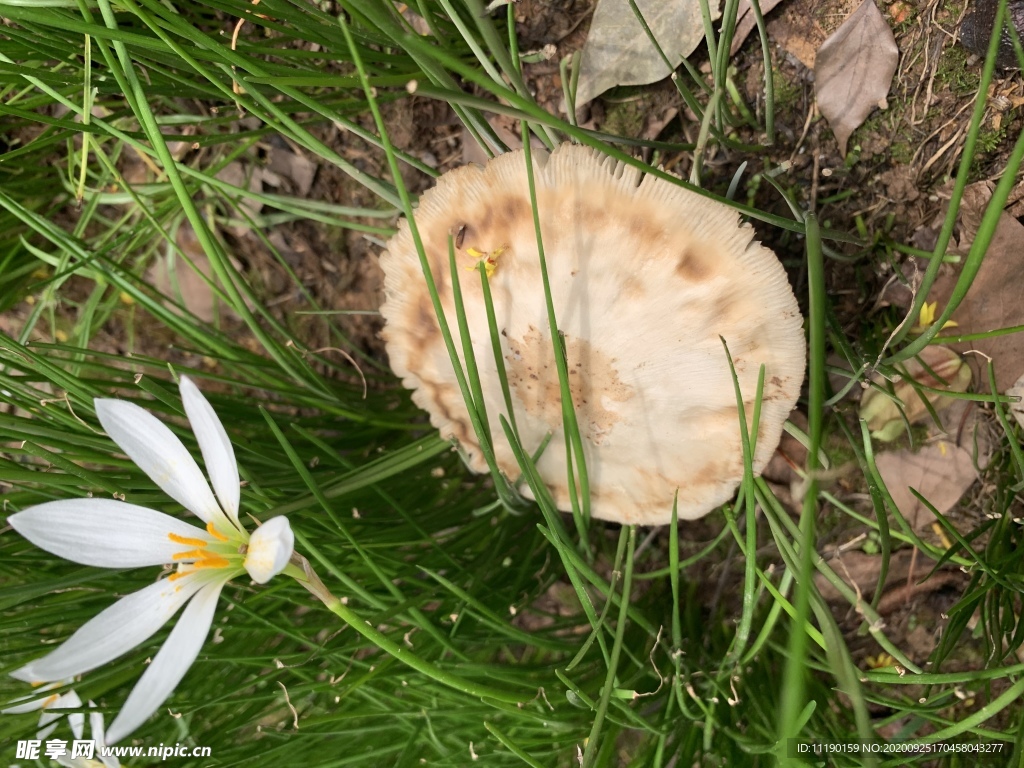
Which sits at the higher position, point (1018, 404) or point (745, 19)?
point (745, 19)

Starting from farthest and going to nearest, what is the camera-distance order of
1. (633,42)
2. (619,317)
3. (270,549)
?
(633,42), (619,317), (270,549)

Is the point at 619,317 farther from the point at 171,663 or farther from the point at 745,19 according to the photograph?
the point at 171,663

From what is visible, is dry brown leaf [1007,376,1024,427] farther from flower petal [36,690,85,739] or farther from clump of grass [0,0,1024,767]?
flower petal [36,690,85,739]

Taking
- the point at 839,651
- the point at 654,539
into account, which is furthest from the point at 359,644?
the point at 839,651

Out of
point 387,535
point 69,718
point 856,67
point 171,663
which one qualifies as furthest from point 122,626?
point 856,67

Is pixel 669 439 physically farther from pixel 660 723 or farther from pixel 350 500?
pixel 350 500

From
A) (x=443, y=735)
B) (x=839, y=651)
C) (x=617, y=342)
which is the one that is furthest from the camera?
(x=443, y=735)

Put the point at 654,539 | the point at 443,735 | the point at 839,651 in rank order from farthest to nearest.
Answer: the point at 654,539 < the point at 443,735 < the point at 839,651
